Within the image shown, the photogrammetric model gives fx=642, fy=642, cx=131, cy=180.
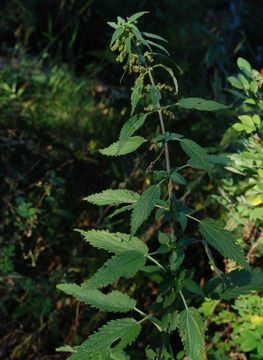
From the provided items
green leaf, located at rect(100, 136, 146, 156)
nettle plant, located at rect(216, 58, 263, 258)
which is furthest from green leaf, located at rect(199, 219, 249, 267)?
nettle plant, located at rect(216, 58, 263, 258)

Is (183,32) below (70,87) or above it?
above

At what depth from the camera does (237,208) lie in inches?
109

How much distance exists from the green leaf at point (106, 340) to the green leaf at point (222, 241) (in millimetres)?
308

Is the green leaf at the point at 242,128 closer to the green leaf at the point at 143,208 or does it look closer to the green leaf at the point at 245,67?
the green leaf at the point at 245,67

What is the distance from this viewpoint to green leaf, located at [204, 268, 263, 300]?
1824mm

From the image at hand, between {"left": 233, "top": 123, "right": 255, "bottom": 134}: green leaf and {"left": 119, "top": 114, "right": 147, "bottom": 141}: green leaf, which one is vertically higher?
{"left": 119, "top": 114, "right": 147, "bottom": 141}: green leaf

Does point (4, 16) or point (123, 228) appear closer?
point (123, 228)

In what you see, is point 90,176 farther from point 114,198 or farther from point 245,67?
point 114,198

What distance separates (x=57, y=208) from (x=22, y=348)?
33.5 inches

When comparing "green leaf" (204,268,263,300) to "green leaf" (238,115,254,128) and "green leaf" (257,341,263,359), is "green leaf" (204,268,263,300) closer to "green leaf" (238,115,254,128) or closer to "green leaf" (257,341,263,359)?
"green leaf" (257,341,263,359)

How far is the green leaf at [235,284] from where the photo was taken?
182 cm

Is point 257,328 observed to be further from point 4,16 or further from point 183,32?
point 4,16

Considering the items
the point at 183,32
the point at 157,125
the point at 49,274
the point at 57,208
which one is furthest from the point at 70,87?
the point at 49,274

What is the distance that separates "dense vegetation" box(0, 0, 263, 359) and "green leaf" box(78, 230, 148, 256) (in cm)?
21
